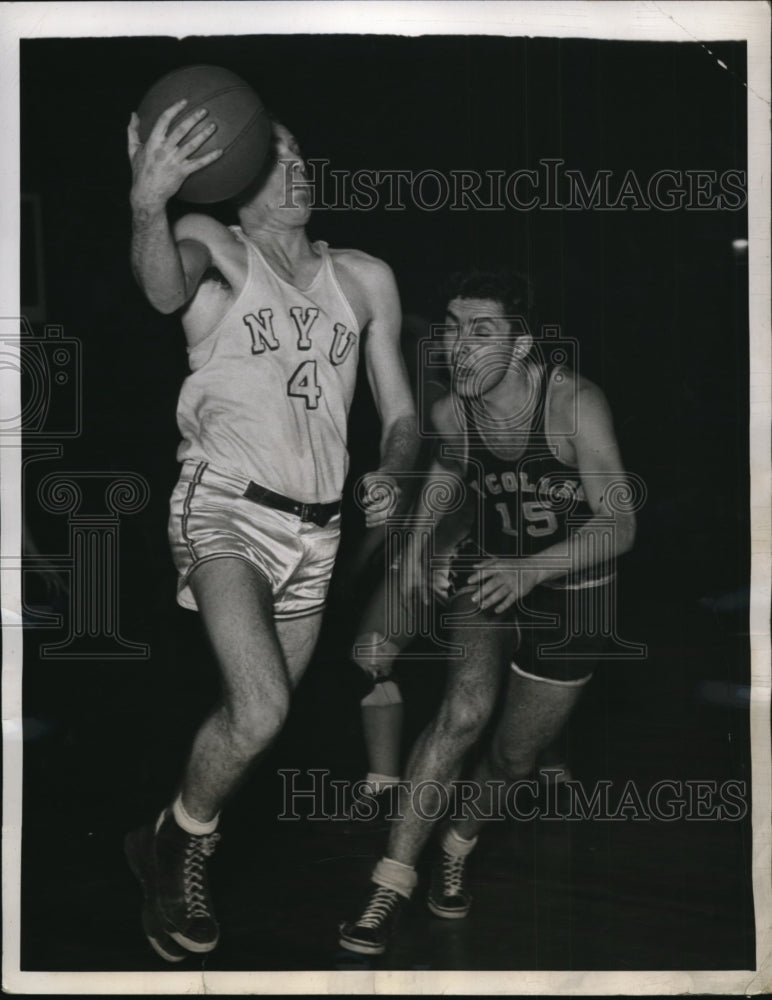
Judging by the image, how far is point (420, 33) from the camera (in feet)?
10.4

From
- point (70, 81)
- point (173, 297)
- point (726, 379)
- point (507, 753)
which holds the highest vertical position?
point (70, 81)

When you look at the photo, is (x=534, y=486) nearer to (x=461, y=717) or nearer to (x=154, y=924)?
(x=461, y=717)

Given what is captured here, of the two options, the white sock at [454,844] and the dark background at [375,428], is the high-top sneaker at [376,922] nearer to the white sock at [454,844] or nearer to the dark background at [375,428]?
the dark background at [375,428]

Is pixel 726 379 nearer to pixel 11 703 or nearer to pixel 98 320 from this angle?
pixel 98 320

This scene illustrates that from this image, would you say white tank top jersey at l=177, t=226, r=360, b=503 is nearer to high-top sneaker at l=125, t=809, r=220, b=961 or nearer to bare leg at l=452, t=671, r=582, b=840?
bare leg at l=452, t=671, r=582, b=840

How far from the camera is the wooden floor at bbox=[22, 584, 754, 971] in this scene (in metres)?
3.15

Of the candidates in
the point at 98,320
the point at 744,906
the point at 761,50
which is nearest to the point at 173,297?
the point at 98,320

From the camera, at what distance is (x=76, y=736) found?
317cm

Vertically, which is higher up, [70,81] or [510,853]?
[70,81]

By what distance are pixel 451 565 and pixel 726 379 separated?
90 centimetres

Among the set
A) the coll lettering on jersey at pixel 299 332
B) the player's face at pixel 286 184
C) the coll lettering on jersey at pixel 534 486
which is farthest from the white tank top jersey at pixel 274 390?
the coll lettering on jersey at pixel 534 486

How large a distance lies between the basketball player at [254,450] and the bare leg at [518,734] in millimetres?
559

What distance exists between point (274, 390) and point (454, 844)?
1.30m

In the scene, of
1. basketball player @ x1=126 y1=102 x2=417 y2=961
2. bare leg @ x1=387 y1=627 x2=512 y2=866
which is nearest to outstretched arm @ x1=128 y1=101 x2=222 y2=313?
basketball player @ x1=126 y1=102 x2=417 y2=961
